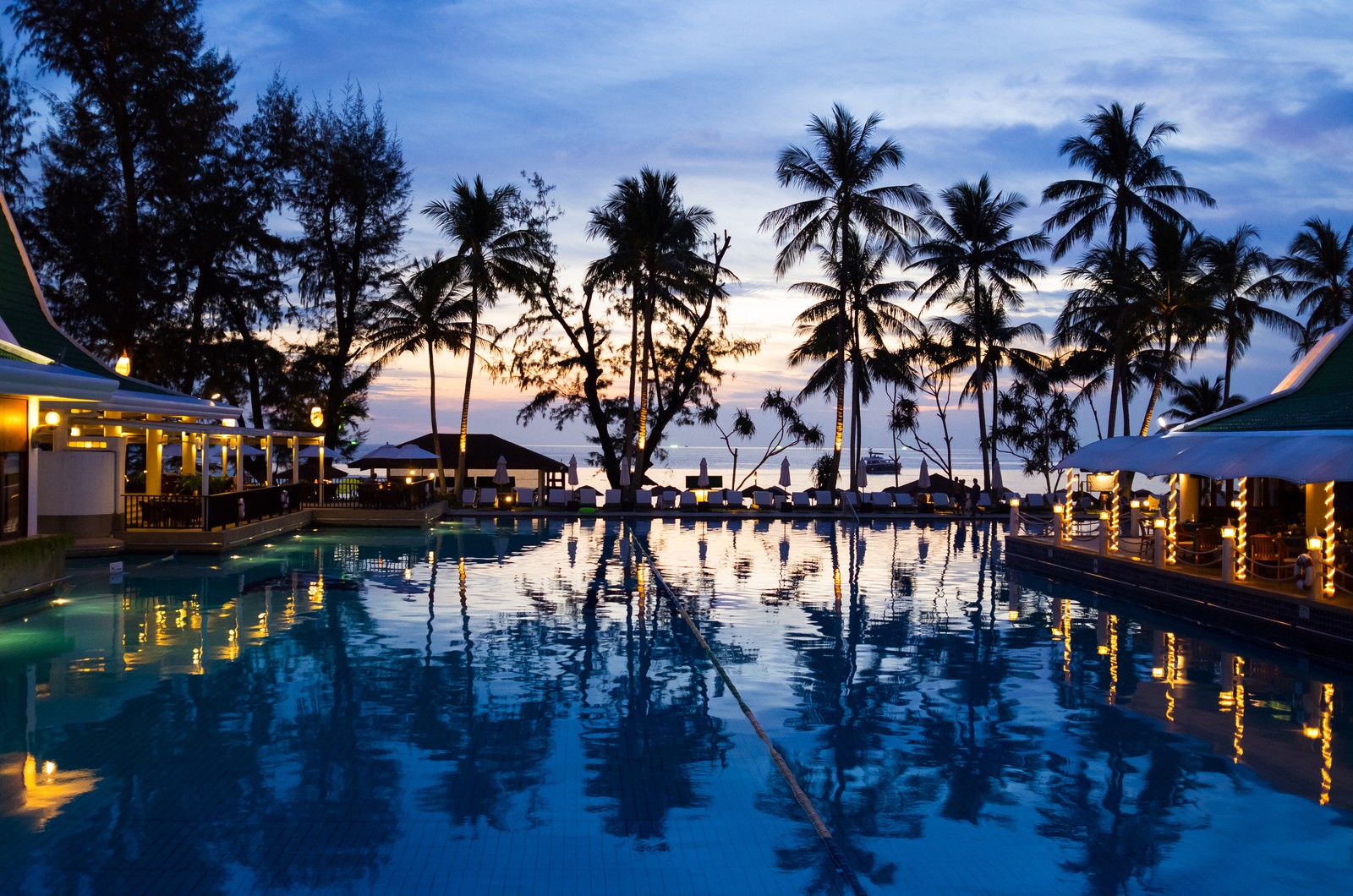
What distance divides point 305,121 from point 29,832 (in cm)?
3381

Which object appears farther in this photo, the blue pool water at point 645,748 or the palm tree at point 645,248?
the palm tree at point 645,248

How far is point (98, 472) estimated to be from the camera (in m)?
20.4

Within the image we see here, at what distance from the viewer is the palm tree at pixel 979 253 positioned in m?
37.9

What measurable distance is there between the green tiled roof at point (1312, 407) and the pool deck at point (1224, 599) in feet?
9.16

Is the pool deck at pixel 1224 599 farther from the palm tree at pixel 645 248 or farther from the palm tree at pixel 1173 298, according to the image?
the palm tree at pixel 645 248

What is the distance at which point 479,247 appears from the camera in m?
35.6

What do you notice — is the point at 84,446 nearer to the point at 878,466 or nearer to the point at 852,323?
the point at 852,323

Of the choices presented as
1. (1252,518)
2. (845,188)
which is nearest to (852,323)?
(845,188)

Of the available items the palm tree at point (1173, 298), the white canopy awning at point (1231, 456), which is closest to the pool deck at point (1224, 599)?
the white canopy awning at point (1231, 456)

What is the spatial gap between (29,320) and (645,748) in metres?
19.9

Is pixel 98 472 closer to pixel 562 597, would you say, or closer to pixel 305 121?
pixel 562 597

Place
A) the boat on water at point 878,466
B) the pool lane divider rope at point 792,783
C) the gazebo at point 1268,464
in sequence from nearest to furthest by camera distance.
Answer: the pool lane divider rope at point 792,783 < the gazebo at point 1268,464 < the boat on water at point 878,466

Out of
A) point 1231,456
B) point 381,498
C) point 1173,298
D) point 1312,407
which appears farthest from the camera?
point 1173,298

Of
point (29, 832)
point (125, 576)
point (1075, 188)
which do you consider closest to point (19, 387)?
point (125, 576)
